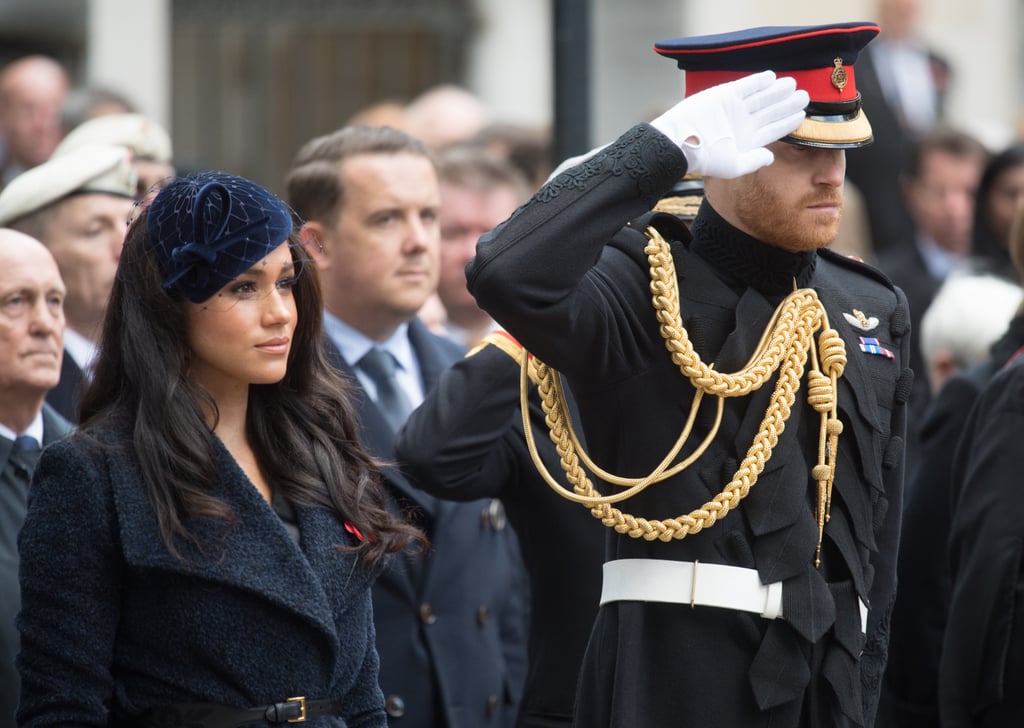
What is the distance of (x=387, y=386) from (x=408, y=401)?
7 cm

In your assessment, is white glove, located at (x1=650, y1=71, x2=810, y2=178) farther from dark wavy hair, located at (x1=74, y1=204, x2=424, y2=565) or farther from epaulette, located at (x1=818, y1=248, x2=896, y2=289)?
dark wavy hair, located at (x1=74, y1=204, x2=424, y2=565)

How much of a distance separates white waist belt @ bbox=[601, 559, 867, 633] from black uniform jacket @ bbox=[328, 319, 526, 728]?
3.57 ft

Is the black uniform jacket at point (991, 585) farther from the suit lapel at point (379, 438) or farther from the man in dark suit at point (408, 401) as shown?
the suit lapel at point (379, 438)

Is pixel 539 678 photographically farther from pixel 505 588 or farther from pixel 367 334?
pixel 367 334

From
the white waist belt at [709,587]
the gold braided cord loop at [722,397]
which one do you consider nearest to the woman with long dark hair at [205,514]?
the gold braided cord loop at [722,397]

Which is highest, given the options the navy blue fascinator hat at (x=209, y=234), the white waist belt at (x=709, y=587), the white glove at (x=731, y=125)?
the white glove at (x=731, y=125)

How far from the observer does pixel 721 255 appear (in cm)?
386

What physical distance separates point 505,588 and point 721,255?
68.1 inches

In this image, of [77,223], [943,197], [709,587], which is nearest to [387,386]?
[77,223]

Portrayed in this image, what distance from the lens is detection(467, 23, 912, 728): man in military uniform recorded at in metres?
3.58

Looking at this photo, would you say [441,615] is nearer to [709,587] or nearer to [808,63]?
[709,587]

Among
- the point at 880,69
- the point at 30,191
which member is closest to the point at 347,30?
the point at 880,69

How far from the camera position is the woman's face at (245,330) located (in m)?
3.71

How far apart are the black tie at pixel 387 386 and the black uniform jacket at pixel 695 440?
146cm
